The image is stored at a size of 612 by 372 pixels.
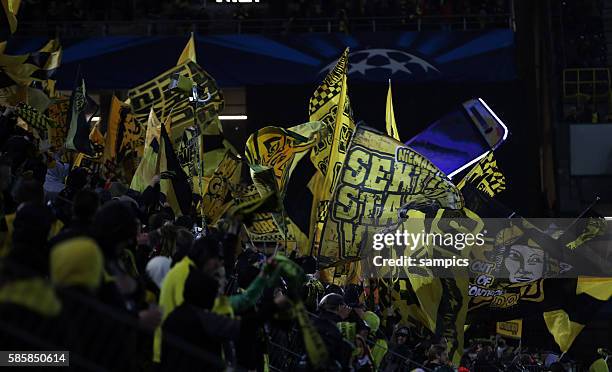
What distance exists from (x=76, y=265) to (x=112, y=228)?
0.70 m

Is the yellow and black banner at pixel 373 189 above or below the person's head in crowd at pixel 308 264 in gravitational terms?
above

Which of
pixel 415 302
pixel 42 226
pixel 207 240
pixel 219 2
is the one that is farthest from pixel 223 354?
pixel 219 2

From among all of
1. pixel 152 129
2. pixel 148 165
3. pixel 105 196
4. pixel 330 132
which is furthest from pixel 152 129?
pixel 105 196

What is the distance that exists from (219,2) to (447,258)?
15646 mm

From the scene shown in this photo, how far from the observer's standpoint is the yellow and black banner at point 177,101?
16094 millimetres

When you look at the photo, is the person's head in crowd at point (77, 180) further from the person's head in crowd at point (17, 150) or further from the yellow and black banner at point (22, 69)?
the yellow and black banner at point (22, 69)

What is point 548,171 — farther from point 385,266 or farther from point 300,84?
point 385,266

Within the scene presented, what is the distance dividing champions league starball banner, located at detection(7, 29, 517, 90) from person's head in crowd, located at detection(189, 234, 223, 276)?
22422 mm

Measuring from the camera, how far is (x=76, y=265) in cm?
594

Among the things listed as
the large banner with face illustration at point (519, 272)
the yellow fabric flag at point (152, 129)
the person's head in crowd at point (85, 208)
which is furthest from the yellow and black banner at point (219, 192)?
the person's head in crowd at point (85, 208)

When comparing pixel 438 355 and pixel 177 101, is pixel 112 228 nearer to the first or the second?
pixel 438 355

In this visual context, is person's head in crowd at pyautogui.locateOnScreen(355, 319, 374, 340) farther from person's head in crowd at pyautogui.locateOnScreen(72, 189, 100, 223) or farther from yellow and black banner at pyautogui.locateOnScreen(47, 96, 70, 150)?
yellow and black banner at pyautogui.locateOnScreen(47, 96, 70, 150)

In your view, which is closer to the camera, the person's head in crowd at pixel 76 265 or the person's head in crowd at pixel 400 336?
the person's head in crowd at pixel 76 265

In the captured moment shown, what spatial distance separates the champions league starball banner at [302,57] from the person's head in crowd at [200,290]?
22758 mm
